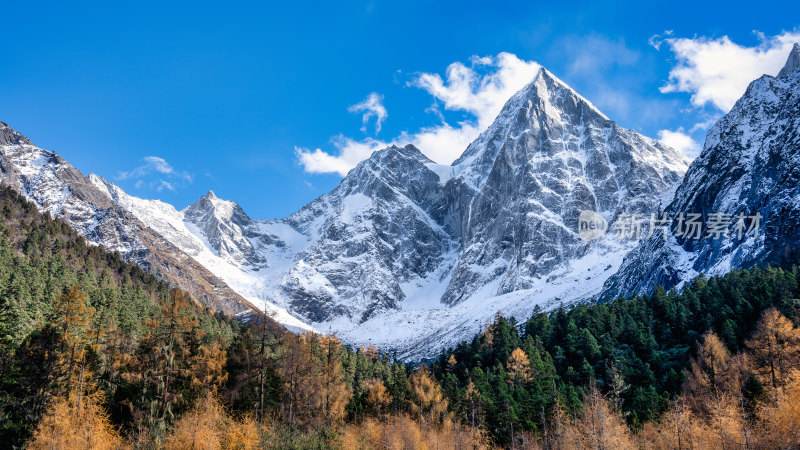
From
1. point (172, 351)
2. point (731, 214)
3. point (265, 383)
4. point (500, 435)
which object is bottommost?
point (500, 435)

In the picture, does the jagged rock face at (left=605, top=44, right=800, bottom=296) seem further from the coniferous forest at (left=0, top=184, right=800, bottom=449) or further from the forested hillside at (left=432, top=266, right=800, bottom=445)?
the coniferous forest at (left=0, top=184, right=800, bottom=449)

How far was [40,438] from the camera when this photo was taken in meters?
44.2

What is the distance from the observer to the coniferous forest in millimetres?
48656

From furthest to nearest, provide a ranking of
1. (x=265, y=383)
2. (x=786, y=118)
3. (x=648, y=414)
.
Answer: (x=786, y=118)
(x=648, y=414)
(x=265, y=383)

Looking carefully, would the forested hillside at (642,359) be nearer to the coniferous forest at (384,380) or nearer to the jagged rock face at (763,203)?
the coniferous forest at (384,380)

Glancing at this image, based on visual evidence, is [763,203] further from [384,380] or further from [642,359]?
[384,380]

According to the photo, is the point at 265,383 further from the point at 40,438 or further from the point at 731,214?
the point at 731,214

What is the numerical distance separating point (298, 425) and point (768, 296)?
77948 mm

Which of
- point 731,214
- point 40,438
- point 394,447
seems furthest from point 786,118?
point 40,438

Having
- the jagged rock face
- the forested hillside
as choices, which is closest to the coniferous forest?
the forested hillside

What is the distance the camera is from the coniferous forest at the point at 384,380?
48656 millimetres

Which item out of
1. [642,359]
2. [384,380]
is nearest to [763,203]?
[642,359]

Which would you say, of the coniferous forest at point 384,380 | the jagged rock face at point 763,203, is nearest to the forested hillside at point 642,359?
the coniferous forest at point 384,380

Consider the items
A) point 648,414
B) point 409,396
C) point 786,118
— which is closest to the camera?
point 648,414
